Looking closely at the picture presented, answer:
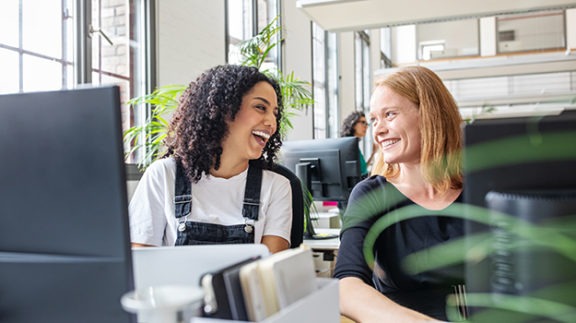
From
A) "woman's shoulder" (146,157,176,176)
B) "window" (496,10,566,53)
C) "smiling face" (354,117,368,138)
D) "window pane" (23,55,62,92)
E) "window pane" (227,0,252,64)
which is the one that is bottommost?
"woman's shoulder" (146,157,176,176)

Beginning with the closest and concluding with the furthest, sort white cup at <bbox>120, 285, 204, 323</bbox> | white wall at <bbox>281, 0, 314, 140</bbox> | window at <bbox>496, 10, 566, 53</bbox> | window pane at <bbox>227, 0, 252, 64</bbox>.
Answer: white cup at <bbox>120, 285, 204, 323</bbox>, window pane at <bbox>227, 0, 252, 64</bbox>, white wall at <bbox>281, 0, 314, 140</bbox>, window at <bbox>496, 10, 566, 53</bbox>

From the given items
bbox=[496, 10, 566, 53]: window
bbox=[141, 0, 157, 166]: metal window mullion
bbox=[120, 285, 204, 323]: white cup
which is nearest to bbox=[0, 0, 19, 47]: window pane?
bbox=[141, 0, 157, 166]: metal window mullion

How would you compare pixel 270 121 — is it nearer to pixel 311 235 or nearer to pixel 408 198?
pixel 408 198

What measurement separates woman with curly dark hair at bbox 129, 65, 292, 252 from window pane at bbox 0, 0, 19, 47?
1017 mm

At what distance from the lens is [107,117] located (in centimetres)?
60

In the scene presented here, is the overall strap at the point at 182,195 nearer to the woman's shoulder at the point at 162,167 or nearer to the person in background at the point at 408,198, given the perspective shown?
the woman's shoulder at the point at 162,167

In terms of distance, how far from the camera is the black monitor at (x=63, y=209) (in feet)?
1.99

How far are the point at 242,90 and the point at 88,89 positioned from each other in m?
1.10

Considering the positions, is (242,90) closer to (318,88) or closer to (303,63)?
(303,63)

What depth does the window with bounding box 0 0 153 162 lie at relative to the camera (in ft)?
7.63

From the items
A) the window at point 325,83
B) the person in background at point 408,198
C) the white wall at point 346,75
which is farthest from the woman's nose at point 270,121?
the white wall at point 346,75

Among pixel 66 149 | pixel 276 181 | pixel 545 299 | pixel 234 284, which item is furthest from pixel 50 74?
pixel 545 299

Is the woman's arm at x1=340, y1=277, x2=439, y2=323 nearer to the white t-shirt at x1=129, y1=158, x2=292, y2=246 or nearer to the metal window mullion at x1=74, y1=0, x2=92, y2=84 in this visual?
the white t-shirt at x1=129, y1=158, x2=292, y2=246

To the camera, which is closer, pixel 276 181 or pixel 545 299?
pixel 545 299
